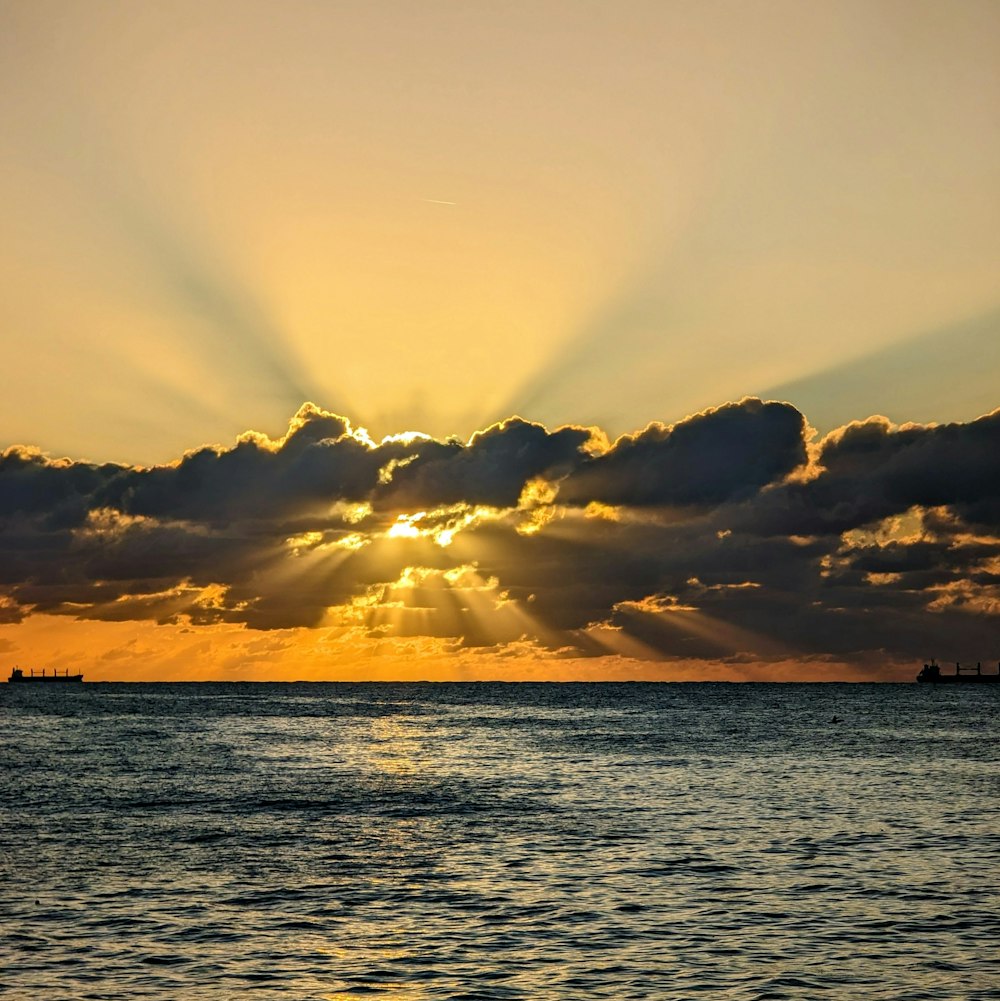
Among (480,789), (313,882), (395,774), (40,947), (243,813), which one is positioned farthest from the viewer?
(395,774)

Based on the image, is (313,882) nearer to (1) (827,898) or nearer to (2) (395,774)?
(1) (827,898)

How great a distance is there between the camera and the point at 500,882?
42.4m

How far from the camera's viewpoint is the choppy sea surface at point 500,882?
29906 mm

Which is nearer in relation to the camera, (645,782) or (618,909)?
(618,909)

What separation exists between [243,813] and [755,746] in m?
69.7

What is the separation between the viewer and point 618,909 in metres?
37.5

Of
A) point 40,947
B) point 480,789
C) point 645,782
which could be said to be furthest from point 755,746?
point 40,947

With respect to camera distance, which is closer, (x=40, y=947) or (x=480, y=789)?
(x=40, y=947)

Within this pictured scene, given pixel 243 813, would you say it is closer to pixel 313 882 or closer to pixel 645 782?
pixel 313 882

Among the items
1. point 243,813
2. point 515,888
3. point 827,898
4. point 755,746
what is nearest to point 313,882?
point 515,888

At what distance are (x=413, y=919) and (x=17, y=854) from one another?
20.0 m

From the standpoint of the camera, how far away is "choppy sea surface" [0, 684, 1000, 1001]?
1177 inches

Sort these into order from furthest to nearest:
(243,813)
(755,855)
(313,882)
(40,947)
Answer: (243,813) < (755,855) < (313,882) < (40,947)

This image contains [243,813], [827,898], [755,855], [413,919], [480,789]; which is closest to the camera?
[413,919]
